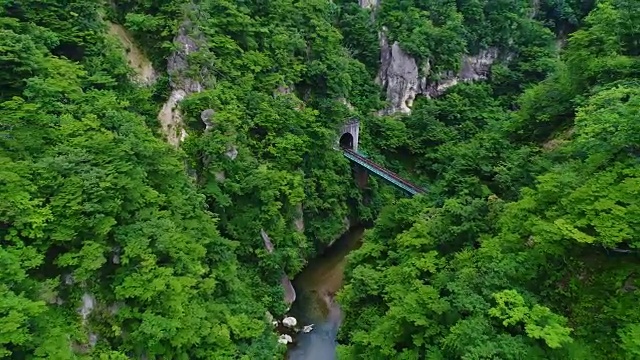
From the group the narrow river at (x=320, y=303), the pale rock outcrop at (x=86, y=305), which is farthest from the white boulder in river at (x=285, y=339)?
the pale rock outcrop at (x=86, y=305)

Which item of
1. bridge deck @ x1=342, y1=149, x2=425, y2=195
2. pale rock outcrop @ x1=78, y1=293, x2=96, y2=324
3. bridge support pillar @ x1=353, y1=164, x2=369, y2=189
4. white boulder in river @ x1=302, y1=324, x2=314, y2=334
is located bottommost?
white boulder in river @ x1=302, y1=324, x2=314, y2=334

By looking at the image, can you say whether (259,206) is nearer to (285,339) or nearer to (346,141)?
(285,339)

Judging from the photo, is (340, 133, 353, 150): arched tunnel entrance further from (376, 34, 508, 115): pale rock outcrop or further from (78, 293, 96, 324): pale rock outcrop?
(78, 293, 96, 324): pale rock outcrop

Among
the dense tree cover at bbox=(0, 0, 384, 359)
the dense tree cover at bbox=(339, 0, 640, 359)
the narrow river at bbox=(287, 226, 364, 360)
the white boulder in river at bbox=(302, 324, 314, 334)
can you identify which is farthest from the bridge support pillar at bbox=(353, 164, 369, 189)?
the white boulder in river at bbox=(302, 324, 314, 334)

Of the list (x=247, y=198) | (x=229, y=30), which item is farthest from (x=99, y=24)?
(x=247, y=198)

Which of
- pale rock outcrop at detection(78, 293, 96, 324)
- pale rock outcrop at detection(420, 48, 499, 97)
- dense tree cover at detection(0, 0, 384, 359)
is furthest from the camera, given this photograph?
pale rock outcrop at detection(420, 48, 499, 97)

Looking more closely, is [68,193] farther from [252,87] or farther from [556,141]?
[556,141]
